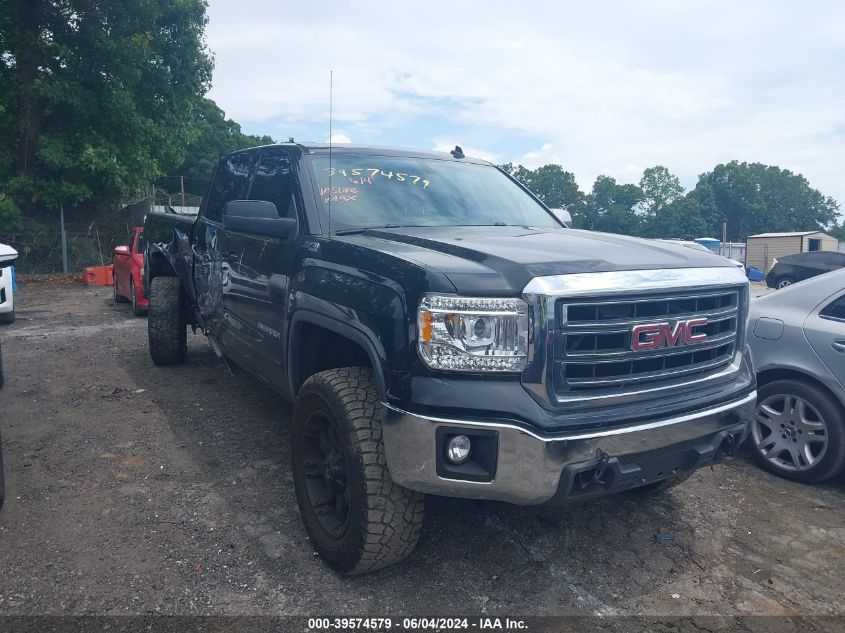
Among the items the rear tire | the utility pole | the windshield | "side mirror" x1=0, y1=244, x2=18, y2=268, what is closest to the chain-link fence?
the utility pole

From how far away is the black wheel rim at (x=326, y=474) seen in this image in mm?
3057

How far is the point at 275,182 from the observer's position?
13.8 ft

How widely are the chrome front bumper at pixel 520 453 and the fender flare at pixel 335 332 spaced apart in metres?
0.16

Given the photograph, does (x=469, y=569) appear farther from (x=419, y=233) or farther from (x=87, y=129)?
(x=87, y=129)

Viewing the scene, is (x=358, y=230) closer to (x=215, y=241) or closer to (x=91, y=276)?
(x=215, y=241)

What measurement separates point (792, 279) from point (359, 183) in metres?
17.9

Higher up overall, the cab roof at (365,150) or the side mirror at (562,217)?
the cab roof at (365,150)

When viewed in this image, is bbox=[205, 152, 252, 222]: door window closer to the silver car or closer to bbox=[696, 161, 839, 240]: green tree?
the silver car

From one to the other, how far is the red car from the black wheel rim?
7.94 meters

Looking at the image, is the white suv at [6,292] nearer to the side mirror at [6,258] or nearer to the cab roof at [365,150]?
the side mirror at [6,258]

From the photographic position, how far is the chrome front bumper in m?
2.48

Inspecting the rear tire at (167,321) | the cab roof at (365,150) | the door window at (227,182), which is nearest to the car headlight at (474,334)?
the cab roof at (365,150)

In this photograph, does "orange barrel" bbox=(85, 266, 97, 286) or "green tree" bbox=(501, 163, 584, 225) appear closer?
"orange barrel" bbox=(85, 266, 97, 286)

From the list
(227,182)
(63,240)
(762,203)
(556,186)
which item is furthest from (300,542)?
(762,203)
